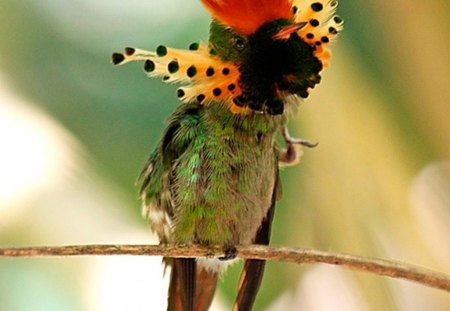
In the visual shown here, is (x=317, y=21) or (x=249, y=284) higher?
(x=317, y=21)

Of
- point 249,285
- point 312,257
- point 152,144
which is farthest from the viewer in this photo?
point 152,144

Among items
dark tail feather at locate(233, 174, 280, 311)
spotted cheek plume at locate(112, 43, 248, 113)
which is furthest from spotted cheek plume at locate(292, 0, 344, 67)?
dark tail feather at locate(233, 174, 280, 311)

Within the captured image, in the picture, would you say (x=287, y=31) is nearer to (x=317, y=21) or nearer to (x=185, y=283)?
(x=317, y=21)

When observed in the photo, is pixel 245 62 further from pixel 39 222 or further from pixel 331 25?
pixel 39 222

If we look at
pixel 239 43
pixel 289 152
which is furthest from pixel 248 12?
pixel 289 152

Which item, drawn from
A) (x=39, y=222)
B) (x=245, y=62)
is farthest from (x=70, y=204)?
(x=245, y=62)

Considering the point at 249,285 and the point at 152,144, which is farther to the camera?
the point at 152,144

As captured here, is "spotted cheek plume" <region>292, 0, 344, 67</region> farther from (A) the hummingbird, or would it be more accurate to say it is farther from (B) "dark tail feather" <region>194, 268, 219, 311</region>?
(B) "dark tail feather" <region>194, 268, 219, 311</region>
